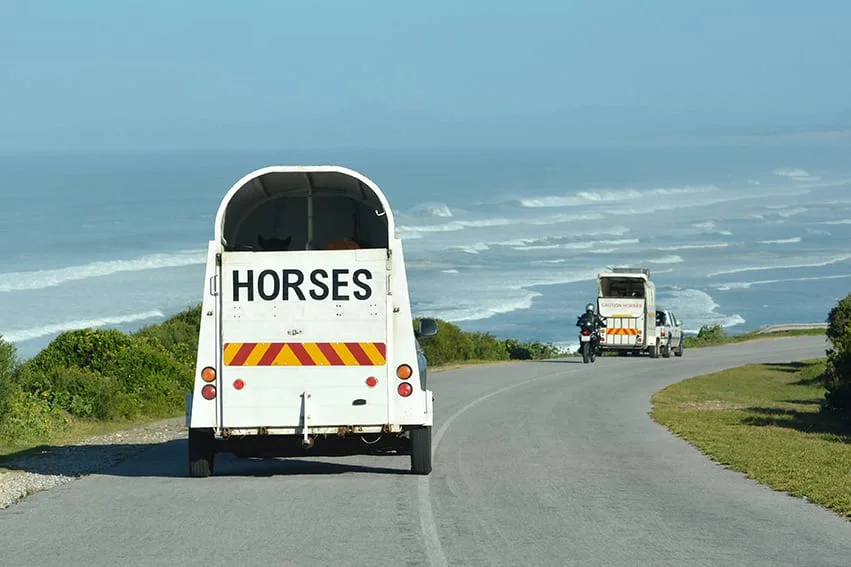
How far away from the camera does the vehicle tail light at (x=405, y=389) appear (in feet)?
45.8

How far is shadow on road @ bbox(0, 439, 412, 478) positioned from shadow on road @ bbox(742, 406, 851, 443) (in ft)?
26.7

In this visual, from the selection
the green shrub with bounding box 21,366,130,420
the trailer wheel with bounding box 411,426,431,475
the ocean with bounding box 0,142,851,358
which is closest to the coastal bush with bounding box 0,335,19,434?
the green shrub with bounding box 21,366,130,420

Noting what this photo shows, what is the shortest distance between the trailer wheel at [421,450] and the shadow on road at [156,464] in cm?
36

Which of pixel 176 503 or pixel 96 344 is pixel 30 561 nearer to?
pixel 176 503

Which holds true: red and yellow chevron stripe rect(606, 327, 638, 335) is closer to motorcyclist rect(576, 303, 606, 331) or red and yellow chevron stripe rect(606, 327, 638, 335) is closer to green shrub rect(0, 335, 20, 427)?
motorcyclist rect(576, 303, 606, 331)

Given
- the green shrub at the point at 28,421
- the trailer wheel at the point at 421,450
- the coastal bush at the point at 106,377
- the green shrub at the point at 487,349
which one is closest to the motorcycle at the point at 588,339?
the green shrub at the point at 487,349

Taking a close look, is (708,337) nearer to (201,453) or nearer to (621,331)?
(621,331)

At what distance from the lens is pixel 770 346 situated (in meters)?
55.8

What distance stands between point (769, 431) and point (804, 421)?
3.20 metres

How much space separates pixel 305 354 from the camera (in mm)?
13883

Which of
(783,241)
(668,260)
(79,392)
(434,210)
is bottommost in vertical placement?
(79,392)

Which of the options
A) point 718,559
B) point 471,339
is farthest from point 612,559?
point 471,339

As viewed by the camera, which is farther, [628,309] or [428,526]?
[628,309]

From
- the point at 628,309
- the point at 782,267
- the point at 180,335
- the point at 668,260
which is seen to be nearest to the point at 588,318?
the point at 628,309
